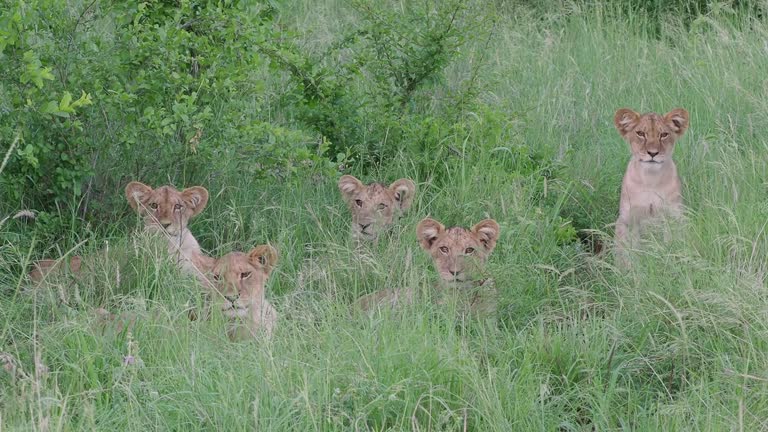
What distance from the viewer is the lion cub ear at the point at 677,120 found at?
25.0 feet

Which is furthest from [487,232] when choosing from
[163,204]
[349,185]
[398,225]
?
[163,204]

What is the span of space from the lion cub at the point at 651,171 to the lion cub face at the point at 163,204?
2.42 m

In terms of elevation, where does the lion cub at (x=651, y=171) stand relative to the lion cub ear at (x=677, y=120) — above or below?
below

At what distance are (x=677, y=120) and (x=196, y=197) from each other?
278 cm

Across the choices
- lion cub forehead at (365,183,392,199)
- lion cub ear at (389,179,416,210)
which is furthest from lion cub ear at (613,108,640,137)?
lion cub forehead at (365,183,392,199)

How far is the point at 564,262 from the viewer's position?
23.3 feet

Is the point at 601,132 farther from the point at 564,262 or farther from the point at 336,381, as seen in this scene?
the point at 336,381

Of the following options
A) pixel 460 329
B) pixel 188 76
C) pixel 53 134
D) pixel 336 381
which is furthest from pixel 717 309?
pixel 53 134

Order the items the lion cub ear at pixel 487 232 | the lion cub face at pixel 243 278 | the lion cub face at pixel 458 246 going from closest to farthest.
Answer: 1. the lion cub face at pixel 243 278
2. the lion cub face at pixel 458 246
3. the lion cub ear at pixel 487 232

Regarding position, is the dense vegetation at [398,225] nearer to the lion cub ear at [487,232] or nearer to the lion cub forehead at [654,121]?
the lion cub ear at [487,232]

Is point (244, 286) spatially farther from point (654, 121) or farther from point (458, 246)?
point (654, 121)

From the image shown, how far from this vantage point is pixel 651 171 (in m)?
7.68

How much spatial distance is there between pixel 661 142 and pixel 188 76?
272cm

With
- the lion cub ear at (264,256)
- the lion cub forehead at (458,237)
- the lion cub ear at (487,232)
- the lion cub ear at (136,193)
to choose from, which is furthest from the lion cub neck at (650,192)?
the lion cub ear at (136,193)
